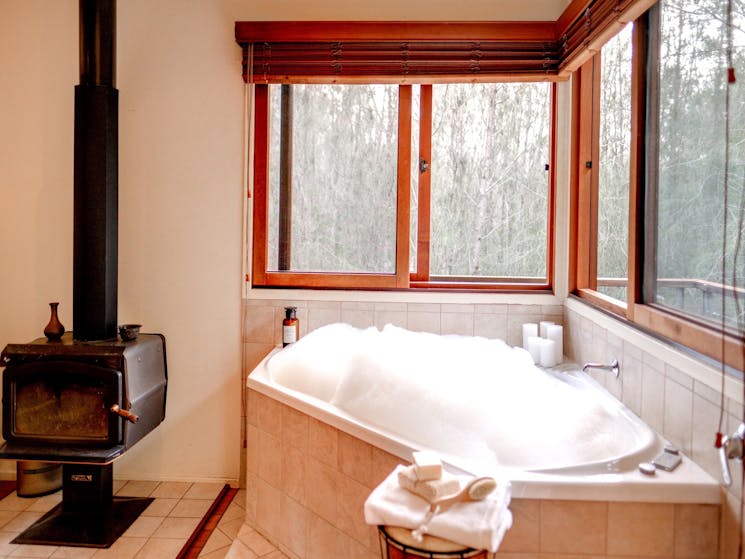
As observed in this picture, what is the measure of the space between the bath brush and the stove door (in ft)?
5.14

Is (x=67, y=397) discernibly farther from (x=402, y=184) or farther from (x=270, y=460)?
(x=402, y=184)

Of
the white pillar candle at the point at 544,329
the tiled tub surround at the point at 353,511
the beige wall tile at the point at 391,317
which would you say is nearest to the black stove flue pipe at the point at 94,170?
the tiled tub surround at the point at 353,511

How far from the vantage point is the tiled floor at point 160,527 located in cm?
222

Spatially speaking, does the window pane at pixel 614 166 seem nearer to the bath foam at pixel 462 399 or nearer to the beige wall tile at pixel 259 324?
the bath foam at pixel 462 399

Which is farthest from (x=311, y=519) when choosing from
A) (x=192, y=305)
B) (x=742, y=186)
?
(x=742, y=186)

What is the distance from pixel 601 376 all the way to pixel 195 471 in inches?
79.2

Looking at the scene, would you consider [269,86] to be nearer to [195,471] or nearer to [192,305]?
[192,305]

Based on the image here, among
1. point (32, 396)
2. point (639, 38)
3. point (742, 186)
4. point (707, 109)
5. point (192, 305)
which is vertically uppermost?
point (639, 38)

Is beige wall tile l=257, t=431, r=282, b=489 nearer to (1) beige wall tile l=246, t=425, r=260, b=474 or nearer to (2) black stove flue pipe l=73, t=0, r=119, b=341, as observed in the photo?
(1) beige wall tile l=246, t=425, r=260, b=474

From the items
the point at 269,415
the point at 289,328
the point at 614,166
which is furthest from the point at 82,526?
the point at 614,166

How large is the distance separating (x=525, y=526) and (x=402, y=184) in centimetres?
177

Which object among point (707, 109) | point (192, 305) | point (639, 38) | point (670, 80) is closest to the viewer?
point (707, 109)

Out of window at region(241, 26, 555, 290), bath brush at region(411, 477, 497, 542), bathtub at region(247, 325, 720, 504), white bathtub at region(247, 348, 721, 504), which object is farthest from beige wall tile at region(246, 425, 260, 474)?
bath brush at region(411, 477, 497, 542)

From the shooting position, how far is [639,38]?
1988 mm
